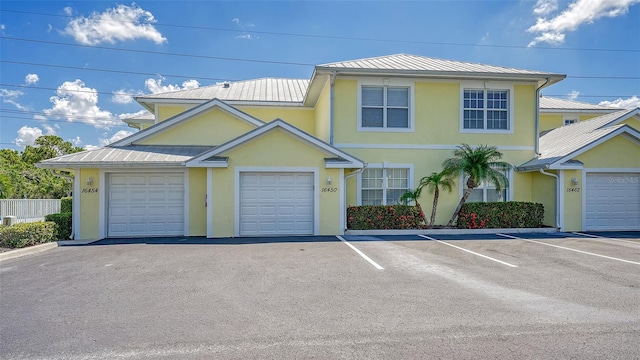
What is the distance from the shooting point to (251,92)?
1947 centimetres

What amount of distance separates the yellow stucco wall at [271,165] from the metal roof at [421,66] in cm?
354

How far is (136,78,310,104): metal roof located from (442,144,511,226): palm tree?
8171mm

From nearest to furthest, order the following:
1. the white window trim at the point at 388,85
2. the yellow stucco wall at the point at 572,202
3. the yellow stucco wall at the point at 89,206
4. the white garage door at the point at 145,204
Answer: the yellow stucco wall at the point at 89,206 → the white garage door at the point at 145,204 → the yellow stucco wall at the point at 572,202 → the white window trim at the point at 388,85

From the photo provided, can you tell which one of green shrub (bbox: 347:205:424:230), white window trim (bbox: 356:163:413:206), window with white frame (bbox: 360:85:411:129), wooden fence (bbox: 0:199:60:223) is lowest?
wooden fence (bbox: 0:199:60:223)

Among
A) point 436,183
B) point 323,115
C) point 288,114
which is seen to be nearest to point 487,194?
point 436,183

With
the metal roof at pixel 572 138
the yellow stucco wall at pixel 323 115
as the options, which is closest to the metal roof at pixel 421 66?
the yellow stucco wall at pixel 323 115

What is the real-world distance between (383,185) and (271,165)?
189 inches

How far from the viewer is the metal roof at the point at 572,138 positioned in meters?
13.6

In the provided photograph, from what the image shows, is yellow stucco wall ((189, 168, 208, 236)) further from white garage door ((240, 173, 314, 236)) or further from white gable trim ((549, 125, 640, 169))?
white gable trim ((549, 125, 640, 169))

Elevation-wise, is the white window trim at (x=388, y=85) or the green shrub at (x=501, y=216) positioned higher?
the white window trim at (x=388, y=85)

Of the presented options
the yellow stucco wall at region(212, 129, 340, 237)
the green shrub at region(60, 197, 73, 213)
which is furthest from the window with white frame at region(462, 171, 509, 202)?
the green shrub at region(60, 197, 73, 213)

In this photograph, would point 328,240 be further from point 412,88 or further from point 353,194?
point 412,88

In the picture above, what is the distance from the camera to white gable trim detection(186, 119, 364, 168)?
1186cm

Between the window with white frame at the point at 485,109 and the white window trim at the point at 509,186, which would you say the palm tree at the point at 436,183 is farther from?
the window with white frame at the point at 485,109
